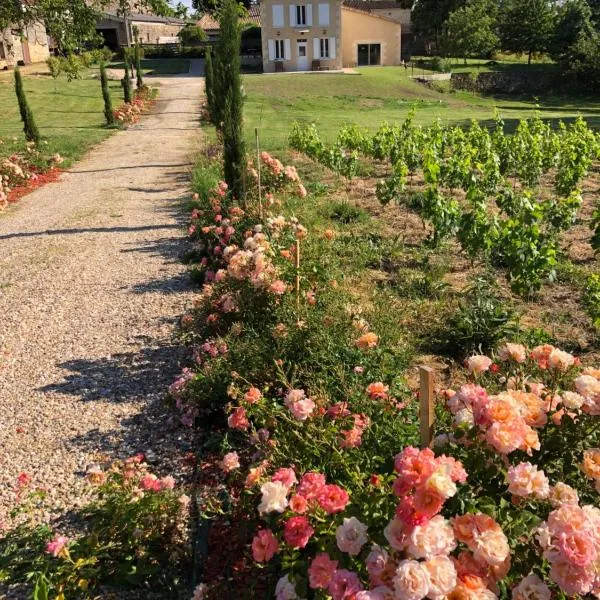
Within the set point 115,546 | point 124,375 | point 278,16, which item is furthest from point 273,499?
point 278,16

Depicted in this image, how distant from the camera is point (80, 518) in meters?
3.12

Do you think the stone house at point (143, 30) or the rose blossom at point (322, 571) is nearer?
the rose blossom at point (322, 571)

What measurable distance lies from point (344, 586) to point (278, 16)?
4527cm

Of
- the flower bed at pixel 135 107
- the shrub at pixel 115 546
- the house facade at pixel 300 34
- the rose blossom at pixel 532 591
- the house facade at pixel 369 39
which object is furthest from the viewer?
the house facade at pixel 369 39

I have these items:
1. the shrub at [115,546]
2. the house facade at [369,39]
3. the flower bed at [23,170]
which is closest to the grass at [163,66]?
the house facade at [369,39]

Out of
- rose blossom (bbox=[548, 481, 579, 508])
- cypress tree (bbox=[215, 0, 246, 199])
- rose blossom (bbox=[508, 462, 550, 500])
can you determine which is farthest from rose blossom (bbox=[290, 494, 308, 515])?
cypress tree (bbox=[215, 0, 246, 199])

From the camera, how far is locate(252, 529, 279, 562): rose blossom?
1912 millimetres

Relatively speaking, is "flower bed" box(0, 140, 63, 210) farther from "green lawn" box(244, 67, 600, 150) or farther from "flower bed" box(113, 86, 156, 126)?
"flower bed" box(113, 86, 156, 126)

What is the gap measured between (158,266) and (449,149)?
7.28m

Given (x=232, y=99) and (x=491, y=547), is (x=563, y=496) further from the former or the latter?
(x=232, y=99)

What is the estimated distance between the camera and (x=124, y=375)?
15.3 feet

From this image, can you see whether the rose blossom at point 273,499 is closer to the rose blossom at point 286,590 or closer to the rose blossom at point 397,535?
the rose blossom at point 286,590

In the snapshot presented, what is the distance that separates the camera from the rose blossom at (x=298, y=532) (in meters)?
1.83

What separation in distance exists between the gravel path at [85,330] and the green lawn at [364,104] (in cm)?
839
